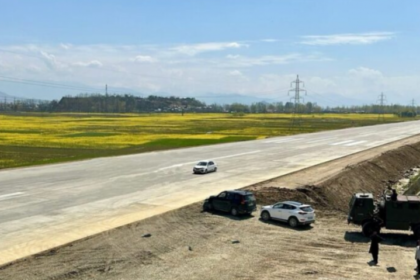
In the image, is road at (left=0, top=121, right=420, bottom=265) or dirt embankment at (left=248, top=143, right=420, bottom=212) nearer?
road at (left=0, top=121, right=420, bottom=265)

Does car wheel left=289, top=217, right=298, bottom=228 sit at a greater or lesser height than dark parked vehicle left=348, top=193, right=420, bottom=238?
lesser

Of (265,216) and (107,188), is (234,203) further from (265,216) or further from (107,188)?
(107,188)

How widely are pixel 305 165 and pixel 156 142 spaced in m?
41.7

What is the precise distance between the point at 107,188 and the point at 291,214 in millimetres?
20037

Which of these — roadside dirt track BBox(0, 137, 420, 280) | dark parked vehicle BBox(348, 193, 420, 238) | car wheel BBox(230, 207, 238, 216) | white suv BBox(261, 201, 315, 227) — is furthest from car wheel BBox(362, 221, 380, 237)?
car wheel BBox(230, 207, 238, 216)

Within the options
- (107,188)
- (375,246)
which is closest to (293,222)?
(375,246)

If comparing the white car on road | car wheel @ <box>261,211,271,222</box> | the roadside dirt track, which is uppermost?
the white car on road

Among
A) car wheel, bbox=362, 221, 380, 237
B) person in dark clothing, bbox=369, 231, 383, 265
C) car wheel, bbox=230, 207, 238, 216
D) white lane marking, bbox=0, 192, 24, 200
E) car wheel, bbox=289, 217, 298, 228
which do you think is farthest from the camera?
white lane marking, bbox=0, 192, 24, 200

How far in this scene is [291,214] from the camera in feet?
102

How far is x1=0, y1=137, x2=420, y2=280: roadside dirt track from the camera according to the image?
22.6 m

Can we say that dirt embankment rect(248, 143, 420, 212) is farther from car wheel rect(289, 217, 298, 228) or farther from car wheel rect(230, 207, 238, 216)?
car wheel rect(289, 217, 298, 228)

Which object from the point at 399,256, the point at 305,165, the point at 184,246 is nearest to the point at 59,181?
the point at 184,246

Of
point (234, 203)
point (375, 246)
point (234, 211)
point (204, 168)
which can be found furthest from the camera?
point (204, 168)

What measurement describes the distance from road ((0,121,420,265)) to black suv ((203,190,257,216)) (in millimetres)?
3555
